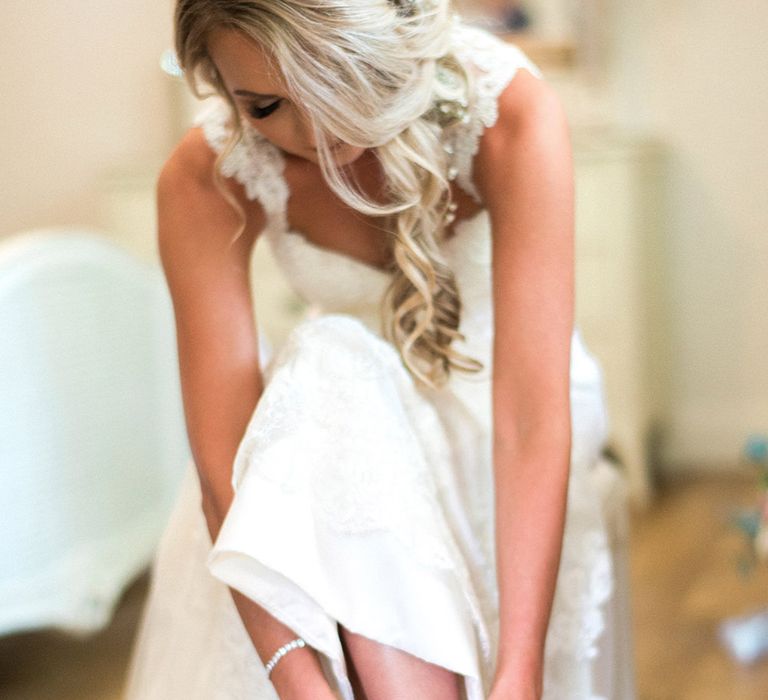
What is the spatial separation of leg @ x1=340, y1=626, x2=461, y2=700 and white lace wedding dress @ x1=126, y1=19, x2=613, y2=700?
0.02 metres

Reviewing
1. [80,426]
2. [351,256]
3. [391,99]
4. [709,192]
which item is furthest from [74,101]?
[391,99]

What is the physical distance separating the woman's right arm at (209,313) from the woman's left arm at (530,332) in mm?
284

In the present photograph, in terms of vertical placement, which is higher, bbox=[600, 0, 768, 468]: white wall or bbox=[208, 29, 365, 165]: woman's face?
bbox=[208, 29, 365, 165]: woman's face

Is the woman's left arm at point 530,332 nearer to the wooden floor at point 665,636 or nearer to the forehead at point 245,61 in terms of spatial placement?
the forehead at point 245,61

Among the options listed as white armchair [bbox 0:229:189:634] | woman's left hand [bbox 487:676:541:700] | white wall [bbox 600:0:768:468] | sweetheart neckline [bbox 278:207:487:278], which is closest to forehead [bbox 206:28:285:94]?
sweetheart neckline [bbox 278:207:487:278]

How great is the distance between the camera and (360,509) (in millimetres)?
1026

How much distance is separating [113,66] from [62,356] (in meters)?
1.46

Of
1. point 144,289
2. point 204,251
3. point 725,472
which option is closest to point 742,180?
point 725,472

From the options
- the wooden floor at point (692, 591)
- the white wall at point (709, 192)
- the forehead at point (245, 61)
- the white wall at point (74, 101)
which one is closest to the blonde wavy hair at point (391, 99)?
the forehead at point (245, 61)

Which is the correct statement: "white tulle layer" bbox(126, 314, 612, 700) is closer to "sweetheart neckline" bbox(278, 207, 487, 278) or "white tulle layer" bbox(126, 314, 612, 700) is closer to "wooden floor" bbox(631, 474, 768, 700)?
"sweetheart neckline" bbox(278, 207, 487, 278)

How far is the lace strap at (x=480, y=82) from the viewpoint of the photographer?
1.19 meters

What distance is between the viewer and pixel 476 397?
4.26ft

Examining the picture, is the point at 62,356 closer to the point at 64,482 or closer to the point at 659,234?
the point at 64,482

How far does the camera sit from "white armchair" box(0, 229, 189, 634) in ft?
5.74
